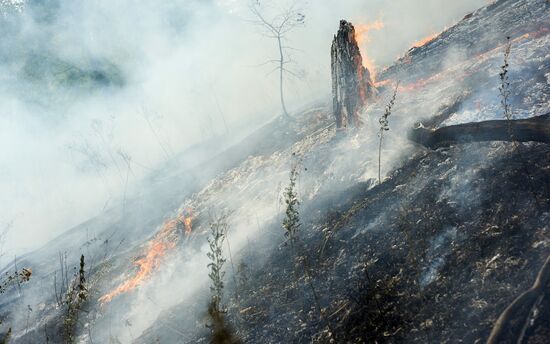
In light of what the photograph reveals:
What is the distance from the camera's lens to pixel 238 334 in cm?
638

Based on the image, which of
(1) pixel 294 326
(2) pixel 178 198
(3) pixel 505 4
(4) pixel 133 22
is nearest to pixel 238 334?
(1) pixel 294 326

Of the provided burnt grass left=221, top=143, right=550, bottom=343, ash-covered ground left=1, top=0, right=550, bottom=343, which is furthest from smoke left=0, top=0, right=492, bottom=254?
burnt grass left=221, top=143, right=550, bottom=343

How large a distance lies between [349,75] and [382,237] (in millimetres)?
9282

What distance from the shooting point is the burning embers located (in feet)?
46.5

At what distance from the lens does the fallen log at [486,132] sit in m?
7.01

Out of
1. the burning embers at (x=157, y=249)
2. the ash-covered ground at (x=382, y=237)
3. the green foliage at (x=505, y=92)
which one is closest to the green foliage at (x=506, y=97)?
the green foliage at (x=505, y=92)

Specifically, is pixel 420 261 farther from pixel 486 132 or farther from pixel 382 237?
pixel 486 132

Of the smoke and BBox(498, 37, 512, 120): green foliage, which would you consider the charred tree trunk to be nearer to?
BBox(498, 37, 512, 120): green foliage

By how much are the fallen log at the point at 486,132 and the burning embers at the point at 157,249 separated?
10.8 meters

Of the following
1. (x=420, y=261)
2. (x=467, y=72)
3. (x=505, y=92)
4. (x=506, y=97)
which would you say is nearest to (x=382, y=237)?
(x=420, y=261)

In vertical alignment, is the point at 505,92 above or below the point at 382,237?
above

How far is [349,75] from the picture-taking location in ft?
47.2

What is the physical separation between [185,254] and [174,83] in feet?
242

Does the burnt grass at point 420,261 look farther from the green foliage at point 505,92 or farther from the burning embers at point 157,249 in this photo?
the burning embers at point 157,249
